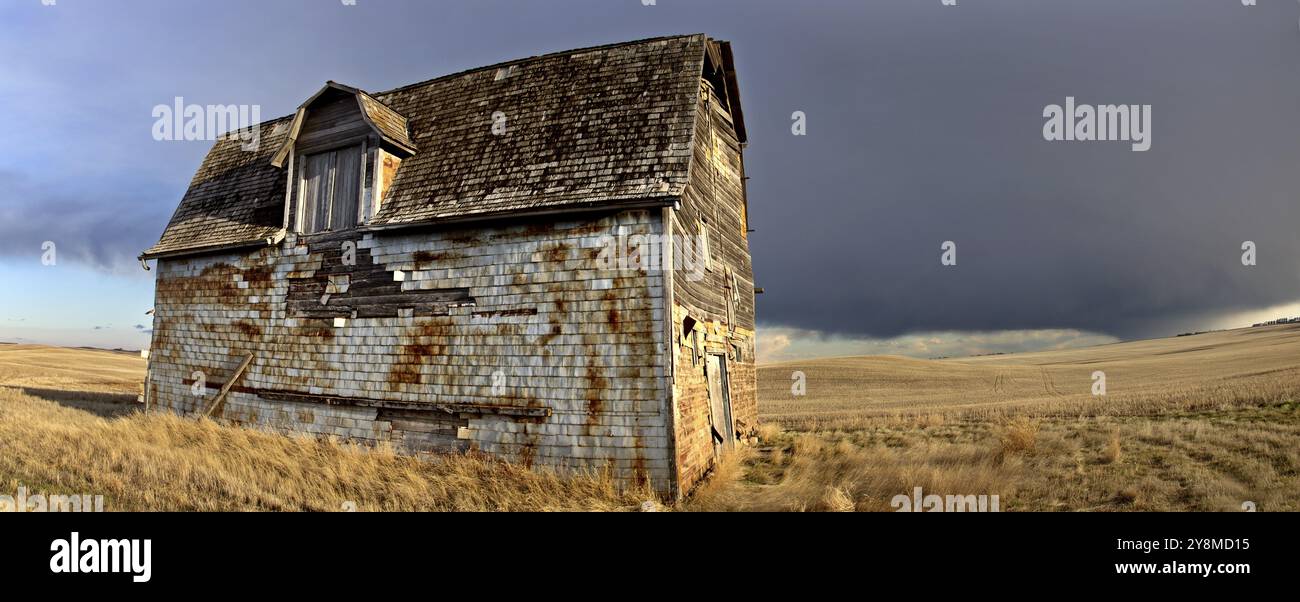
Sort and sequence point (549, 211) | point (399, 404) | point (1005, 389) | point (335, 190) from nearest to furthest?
point (549, 211) → point (399, 404) → point (335, 190) → point (1005, 389)

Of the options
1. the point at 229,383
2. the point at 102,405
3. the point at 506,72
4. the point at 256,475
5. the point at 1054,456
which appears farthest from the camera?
the point at 102,405

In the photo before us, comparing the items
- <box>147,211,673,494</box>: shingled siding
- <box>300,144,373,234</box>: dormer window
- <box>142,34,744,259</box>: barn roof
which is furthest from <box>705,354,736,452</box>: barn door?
<box>300,144,373,234</box>: dormer window

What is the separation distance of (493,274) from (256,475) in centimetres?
428

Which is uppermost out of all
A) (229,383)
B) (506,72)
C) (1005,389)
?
(506,72)

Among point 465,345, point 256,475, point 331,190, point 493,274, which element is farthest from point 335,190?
point 256,475

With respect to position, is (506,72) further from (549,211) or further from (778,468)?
(778,468)

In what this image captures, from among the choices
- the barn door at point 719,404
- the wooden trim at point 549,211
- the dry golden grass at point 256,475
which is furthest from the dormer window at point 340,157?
the barn door at point 719,404

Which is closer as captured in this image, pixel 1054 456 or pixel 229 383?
pixel 1054 456

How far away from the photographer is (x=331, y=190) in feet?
37.2

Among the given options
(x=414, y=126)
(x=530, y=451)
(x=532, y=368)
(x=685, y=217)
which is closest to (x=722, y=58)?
(x=685, y=217)

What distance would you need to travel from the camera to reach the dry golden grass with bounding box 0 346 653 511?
7.36 meters
